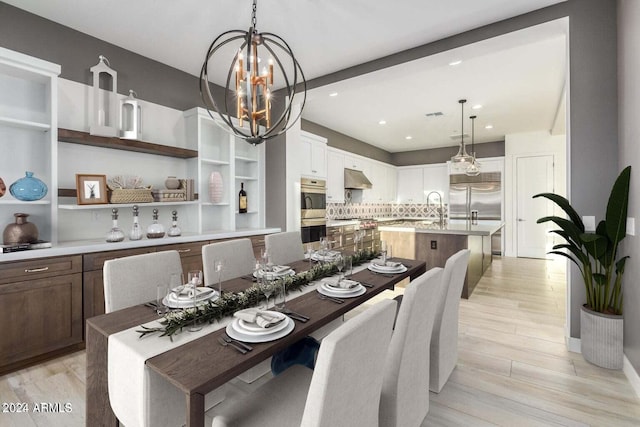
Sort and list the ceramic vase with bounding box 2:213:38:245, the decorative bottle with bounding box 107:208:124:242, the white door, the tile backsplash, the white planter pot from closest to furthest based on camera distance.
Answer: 1. the white planter pot
2. the ceramic vase with bounding box 2:213:38:245
3. the decorative bottle with bounding box 107:208:124:242
4. the white door
5. the tile backsplash

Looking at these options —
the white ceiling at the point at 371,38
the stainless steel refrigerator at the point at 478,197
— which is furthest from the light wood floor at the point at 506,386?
the stainless steel refrigerator at the point at 478,197

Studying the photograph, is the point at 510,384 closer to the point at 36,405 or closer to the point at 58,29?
the point at 36,405

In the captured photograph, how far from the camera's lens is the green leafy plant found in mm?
2057

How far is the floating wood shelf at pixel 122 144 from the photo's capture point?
8.77 ft

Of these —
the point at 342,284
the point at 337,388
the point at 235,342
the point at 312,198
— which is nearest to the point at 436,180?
the point at 312,198

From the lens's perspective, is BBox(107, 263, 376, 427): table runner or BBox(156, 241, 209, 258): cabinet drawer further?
BBox(156, 241, 209, 258): cabinet drawer

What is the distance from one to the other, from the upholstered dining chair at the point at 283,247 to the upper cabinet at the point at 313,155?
209 centimetres

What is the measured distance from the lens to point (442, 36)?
9.84ft

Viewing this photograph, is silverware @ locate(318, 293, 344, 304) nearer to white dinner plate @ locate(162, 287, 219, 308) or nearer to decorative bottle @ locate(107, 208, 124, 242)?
white dinner plate @ locate(162, 287, 219, 308)

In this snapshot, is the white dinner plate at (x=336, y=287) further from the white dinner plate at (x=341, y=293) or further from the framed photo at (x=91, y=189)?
the framed photo at (x=91, y=189)

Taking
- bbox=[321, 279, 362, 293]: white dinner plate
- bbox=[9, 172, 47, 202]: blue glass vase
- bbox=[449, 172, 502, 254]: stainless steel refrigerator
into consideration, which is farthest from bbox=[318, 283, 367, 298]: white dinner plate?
bbox=[449, 172, 502, 254]: stainless steel refrigerator

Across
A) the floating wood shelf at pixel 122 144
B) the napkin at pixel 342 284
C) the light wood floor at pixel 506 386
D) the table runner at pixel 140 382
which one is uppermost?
the floating wood shelf at pixel 122 144

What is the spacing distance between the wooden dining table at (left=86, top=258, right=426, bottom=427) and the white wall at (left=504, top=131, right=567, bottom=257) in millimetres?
6161

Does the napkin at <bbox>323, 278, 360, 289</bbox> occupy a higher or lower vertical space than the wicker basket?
lower
